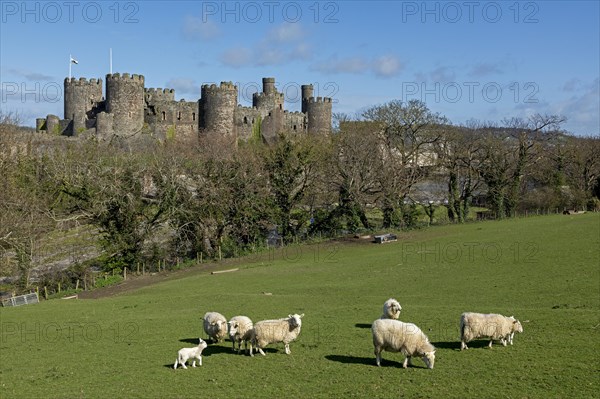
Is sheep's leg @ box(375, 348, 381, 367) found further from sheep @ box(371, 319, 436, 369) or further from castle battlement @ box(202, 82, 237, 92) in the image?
castle battlement @ box(202, 82, 237, 92)

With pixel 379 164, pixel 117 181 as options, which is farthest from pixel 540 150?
pixel 117 181

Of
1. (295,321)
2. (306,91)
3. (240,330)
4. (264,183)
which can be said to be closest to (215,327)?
(240,330)

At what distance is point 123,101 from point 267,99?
74.1ft

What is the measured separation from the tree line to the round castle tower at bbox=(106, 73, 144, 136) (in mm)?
2839

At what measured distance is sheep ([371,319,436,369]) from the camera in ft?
53.7

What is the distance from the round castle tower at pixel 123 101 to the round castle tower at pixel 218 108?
784 cm

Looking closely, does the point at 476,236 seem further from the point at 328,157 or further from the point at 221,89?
the point at 221,89

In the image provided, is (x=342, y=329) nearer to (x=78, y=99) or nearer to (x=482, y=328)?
(x=482, y=328)

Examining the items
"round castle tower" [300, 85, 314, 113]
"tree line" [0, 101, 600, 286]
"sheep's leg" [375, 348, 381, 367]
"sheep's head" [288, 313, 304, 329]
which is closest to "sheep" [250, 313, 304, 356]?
"sheep's head" [288, 313, 304, 329]

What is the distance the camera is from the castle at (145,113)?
247 feet

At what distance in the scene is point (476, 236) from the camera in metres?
46.1

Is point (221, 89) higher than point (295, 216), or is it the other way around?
point (221, 89)

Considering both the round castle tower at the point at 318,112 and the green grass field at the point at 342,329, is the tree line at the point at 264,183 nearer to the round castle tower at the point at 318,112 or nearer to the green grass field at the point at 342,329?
the green grass field at the point at 342,329

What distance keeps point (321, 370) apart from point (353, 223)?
134ft
